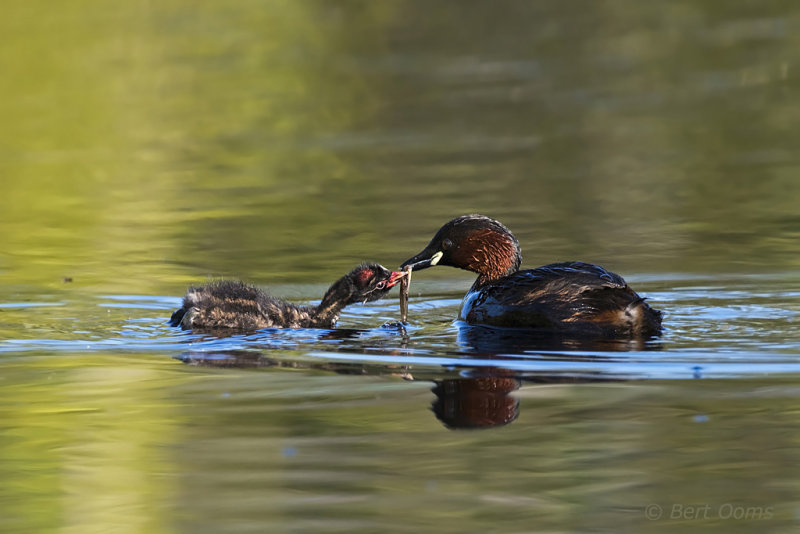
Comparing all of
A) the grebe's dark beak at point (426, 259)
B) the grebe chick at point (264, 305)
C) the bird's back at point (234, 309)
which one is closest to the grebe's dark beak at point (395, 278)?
the grebe chick at point (264, 305)

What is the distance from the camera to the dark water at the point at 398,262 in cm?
595

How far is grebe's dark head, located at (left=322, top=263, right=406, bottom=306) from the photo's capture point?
9.70 m

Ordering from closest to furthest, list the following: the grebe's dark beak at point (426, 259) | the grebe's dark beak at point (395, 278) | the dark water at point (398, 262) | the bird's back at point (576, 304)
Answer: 1. the dark water at point (398, 262)
2. the bird's back at point (576, 304)
3. the grebe's dark beak at point (395, 278)
4. the grebe's dark beak at point (426, 259)

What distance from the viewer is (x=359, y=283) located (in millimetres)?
9719

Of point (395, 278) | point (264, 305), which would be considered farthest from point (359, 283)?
point (264, 305)

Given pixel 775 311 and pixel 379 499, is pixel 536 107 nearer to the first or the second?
pixel 775 311

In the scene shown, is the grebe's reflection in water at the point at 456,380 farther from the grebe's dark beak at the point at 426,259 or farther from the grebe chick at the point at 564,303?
the grebe's dark beak at the point at 426,259

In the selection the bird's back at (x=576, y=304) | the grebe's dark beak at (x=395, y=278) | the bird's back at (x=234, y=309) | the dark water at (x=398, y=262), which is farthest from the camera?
the grebe's dark beak at (x=395, y=278)

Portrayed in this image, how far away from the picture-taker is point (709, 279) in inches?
401

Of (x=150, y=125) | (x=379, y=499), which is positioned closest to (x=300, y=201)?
(x=150, y=125)

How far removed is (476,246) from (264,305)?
1.54 metres

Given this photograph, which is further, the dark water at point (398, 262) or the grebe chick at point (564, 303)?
the grebe chick at point (564, 303)

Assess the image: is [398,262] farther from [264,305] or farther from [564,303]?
[564,303]

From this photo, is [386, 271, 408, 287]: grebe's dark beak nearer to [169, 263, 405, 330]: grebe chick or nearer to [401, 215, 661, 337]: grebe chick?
[169, 263, 405, 330]: grebe chick
